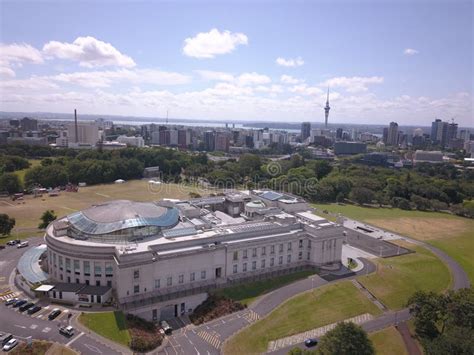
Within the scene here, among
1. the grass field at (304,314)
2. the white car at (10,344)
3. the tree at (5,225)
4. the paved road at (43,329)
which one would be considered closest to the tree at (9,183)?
the tree at (5,225)

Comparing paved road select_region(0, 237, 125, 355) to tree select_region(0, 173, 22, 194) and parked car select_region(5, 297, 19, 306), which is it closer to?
parked car select_region(5, 297, 19, 306)

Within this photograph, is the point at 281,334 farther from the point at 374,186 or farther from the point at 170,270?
the point at 374,186

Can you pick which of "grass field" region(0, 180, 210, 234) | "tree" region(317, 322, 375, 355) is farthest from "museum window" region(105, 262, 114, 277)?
"grass field" region(0, 180, 210, 234)

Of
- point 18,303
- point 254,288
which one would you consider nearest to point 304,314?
point 254,288

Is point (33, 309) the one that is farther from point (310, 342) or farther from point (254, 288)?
point (310, 342)

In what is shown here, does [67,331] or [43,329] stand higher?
[67,331]

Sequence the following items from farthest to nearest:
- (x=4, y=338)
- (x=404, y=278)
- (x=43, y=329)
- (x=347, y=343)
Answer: (x=404, y=278) → (x=43, y=329) → (x=4, y=338) → (x=347, y=343)
